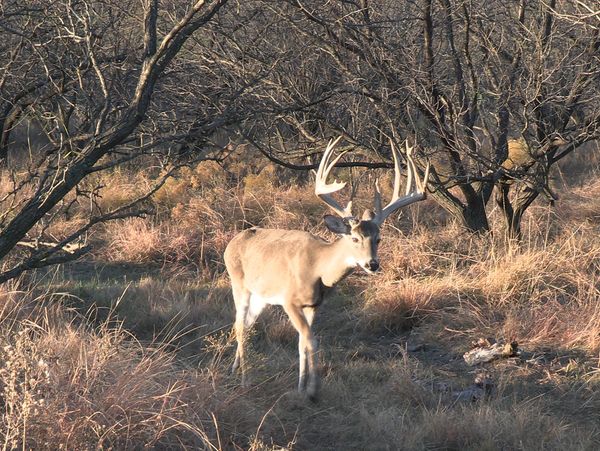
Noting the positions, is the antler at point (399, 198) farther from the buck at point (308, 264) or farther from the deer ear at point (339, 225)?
the deer ear at point (339, 225)

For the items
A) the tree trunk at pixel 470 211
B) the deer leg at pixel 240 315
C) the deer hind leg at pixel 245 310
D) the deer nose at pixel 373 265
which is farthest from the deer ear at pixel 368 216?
the tree trunk at pixel 470 211

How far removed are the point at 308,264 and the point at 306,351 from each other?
73 cm

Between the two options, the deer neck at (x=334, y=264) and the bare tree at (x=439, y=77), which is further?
the bare tree at (x=439, y=77)

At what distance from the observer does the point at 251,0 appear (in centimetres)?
1000

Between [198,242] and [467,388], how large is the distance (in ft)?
17.8

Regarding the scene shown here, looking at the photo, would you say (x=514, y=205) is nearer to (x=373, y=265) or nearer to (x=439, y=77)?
(x=439, y=77)

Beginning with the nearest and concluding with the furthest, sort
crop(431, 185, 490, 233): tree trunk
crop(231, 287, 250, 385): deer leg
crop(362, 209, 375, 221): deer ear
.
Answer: crop(362, 209, 375, 221): deer ear, crop(231, 287, 250, 385): deer leg, crop(431, 185, 490, 233): tree trunk

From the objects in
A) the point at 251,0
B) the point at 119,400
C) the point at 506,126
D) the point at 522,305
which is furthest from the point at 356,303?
the point at 119,400

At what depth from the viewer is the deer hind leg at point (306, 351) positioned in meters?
7.29

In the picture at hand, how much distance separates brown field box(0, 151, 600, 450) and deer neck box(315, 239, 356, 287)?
86 centimetres

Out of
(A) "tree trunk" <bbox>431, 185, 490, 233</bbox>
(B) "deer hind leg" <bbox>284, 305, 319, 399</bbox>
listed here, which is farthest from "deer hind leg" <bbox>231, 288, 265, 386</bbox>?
(A) "tree trunk" <bbox>431, 185, 490, 233</bbox>

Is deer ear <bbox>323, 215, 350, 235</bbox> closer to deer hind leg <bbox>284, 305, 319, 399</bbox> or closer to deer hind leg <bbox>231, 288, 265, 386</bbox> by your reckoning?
A: deer hind leg <bbox>284, 305, 319, 399</bbox>

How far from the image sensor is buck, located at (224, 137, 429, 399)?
24.3 ft

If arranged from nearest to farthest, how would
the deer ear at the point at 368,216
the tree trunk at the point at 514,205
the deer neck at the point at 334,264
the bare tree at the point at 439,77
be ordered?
the deer neck at the point at 334,264
the deer ear at the point at 368,216
the bare tree at the point at 439,77
the tree trunk at the point at 514,205
